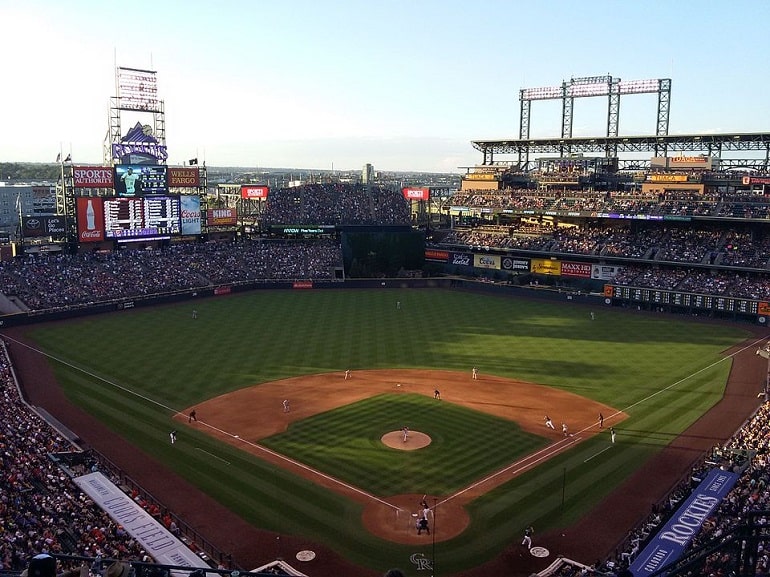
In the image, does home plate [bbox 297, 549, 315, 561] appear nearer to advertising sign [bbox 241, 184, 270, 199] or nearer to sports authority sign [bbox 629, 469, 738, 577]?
sports authority sign [bbox 629, 469, 738, 577]

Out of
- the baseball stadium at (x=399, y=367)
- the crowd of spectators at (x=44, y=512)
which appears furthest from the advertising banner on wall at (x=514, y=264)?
the crowd of spectators at (x=44, y=512)

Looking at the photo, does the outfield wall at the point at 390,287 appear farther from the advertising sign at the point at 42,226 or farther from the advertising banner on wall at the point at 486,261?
the advertising sign at the point at 42,226

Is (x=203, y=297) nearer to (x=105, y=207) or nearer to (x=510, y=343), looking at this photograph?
(x=105, y=207)

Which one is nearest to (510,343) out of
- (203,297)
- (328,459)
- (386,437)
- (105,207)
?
(386,437)

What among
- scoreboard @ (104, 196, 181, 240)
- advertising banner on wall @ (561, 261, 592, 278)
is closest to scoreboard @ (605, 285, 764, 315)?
advertising banner on wall @ (561, 261, 592, 278)

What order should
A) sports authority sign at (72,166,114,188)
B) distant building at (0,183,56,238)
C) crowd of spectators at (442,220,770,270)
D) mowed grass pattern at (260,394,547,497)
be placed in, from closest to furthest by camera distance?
mowed grass pattern at (260,394,547,497) < sports authority sign at (72,166,114,188) < crowd of spectators at (442,220,770,270) < distant building at (0,183,56,238)

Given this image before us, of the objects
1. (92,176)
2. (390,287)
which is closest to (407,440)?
(390,287)
